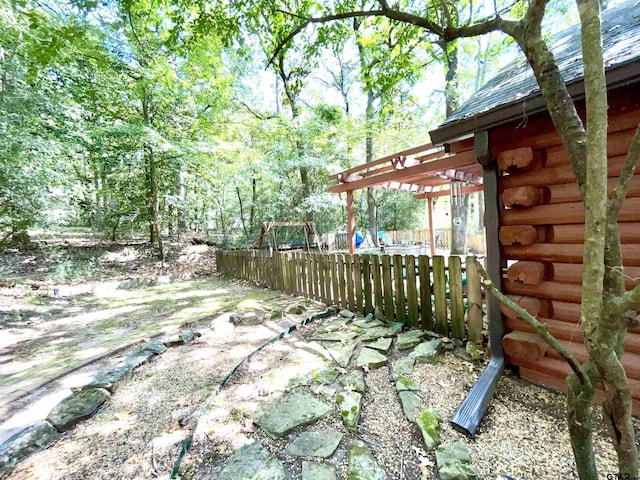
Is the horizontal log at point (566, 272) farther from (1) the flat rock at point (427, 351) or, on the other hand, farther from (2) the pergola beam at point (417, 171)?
(2) the pergola beam at point (417, 171)

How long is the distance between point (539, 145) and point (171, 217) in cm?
1120

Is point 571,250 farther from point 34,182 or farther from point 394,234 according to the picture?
point 394,234

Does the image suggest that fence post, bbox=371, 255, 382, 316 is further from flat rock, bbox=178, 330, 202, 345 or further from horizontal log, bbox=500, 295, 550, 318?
flat rock, bbox=178, 330, 202, 345

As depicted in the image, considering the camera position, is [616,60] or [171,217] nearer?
[616,60]

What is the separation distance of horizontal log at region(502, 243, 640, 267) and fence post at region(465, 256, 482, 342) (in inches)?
13.4

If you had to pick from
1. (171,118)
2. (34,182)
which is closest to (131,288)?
(34,182)

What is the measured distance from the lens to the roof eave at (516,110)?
5.88 ft

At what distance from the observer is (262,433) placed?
1.90 metres

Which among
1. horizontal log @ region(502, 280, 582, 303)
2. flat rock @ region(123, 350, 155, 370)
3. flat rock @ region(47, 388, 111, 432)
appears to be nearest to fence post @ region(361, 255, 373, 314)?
horizontal log @ region(502, 280, 582, 303)

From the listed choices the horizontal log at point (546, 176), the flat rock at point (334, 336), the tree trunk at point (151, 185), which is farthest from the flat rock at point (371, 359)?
the tree trunk at point (151, 185)

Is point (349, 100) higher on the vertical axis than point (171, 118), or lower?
higher

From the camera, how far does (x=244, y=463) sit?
1641mm

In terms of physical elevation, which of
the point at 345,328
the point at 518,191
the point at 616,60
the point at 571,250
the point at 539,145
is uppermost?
the point at 616,60

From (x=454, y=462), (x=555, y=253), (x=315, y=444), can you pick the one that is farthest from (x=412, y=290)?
(x=315, y=444)
